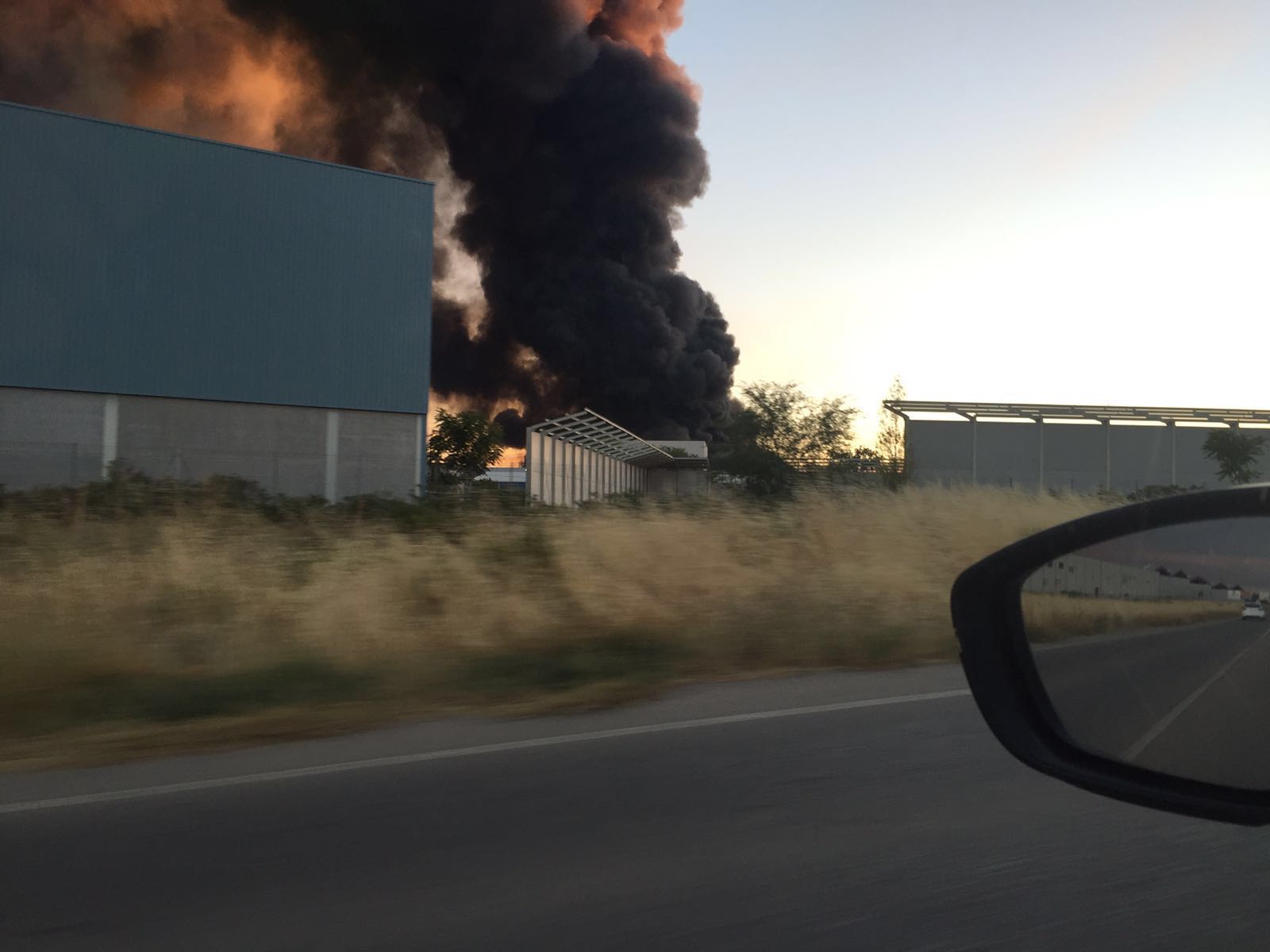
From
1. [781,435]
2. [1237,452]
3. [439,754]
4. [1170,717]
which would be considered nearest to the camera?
[1170,717]

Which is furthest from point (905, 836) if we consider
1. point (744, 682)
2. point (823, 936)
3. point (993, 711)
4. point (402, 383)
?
point (402, 383)

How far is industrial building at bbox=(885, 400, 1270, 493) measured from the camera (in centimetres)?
2961

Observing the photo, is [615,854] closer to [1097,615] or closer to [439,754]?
[439,754]

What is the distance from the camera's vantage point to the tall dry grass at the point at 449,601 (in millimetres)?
7336

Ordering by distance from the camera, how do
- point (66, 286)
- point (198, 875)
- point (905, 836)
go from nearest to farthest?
point (198, 875), point (905, 836), point (66, 286)

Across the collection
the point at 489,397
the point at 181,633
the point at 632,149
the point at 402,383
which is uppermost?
the point at 632,149

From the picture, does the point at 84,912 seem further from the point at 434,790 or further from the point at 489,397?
the point at 489,397

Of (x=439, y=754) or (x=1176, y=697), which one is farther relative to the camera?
(x=439, y=754)

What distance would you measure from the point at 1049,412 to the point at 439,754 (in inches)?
1092

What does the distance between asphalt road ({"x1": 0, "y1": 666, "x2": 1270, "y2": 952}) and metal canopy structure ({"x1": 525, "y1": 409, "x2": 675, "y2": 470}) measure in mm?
22579

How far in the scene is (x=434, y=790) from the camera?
4.48m

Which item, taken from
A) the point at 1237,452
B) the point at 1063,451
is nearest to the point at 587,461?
the point at 1063,451

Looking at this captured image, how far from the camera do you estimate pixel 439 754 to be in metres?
5.13

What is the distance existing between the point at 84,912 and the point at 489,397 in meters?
81.3
